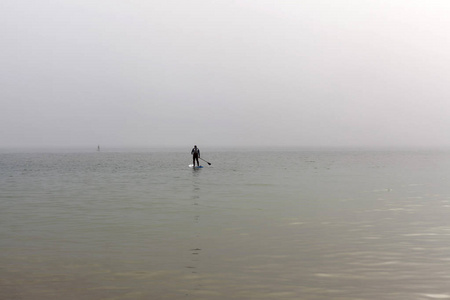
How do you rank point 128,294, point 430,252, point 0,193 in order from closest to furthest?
point 128,294 → point 430,252 → point 0,193

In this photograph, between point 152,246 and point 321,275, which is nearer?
point 321,275

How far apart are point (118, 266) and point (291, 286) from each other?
3.83m

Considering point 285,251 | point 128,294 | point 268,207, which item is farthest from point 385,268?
point 268,207

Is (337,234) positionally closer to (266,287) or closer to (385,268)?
(385,268)

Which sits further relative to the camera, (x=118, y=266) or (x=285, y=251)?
(x=285, y=251)

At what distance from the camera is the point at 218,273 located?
9398 mm

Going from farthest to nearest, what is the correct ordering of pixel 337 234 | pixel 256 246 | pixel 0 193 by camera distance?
pixel 0 193
pixel 337 234
pixel 256 246

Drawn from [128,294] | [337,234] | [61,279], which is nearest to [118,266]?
[61,279]

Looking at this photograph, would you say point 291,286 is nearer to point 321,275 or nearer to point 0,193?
point 321,275

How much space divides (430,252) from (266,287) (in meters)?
5.16

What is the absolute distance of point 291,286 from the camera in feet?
27.9

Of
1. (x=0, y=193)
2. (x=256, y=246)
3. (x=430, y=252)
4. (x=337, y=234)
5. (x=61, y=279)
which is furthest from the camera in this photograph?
(x=0, y=193)

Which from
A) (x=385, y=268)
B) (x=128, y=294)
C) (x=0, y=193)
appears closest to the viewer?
(x=128, y=294)

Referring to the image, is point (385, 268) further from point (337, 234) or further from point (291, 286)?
point (337, 234)
